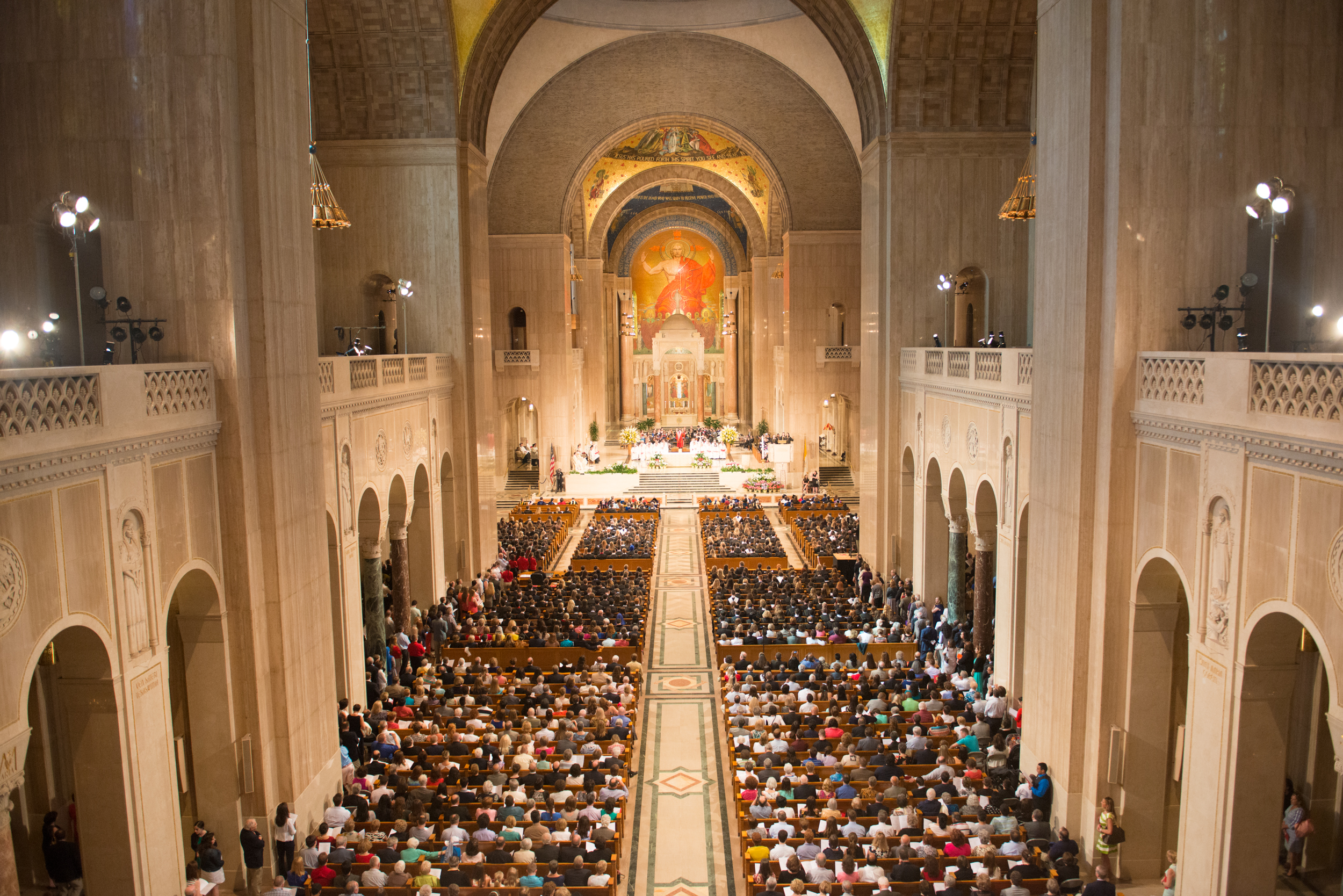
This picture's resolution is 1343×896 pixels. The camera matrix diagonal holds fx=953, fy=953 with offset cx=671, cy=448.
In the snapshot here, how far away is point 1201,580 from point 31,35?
12544 mm

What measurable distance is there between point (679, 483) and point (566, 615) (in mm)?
17726

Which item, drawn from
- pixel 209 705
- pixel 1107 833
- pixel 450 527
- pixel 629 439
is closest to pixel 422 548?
pixel 450 527

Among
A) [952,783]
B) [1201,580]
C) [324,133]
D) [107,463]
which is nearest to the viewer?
[107,463]

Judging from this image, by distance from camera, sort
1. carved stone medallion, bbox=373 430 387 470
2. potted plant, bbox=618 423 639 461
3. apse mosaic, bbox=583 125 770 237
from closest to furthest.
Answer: carved stone medallion, bbox=373 430 387 470 < apse mosaic, bbox=583 125 770 237 < potted plant, bbox=618 423 639 461

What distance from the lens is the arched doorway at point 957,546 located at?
1705cm

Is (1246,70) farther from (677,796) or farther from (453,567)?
(453,567)

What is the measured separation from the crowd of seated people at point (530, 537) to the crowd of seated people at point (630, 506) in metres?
1.39

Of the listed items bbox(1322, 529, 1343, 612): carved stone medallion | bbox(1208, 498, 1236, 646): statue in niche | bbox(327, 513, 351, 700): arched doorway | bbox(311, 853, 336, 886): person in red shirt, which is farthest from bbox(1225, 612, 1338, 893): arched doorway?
bbox(327, 513, 351, 700): arched doorway

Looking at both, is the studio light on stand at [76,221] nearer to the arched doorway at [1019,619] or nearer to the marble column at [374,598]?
the marble column at [374,598]

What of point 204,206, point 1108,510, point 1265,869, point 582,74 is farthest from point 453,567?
point 582,74

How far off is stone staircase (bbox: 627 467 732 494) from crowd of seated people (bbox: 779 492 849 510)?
14.2ft

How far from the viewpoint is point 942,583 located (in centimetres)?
1895

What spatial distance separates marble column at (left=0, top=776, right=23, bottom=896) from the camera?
21.2 feet

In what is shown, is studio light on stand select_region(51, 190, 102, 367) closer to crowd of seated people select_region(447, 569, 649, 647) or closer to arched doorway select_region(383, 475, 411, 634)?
arched doorway select_region(383, 475, 411, 634)
